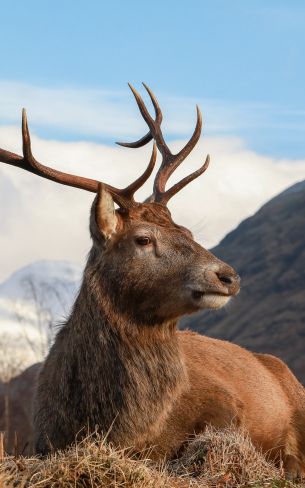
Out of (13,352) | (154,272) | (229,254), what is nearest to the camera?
(154,272)

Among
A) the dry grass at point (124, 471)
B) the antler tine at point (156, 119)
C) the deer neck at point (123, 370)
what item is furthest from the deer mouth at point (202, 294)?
the antler tine at point (156, 119)

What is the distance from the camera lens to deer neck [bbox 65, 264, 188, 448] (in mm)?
8492

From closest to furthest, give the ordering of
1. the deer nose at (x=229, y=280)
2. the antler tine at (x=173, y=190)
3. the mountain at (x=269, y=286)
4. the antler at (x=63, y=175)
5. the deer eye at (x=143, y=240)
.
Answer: the deer nose at (x=229, y=280) → the deer eye at (x=143, y=240) → the antler at (x=63, y=175) → the antler tine at (x=173, y=190) → the mountain at (x=269, y=286)

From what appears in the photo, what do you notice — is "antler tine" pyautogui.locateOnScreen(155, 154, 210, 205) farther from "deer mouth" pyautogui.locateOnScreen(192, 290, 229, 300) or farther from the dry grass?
the dry grass

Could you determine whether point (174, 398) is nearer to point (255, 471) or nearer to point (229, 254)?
point (255, 471)

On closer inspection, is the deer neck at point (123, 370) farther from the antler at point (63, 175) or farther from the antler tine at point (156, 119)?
the antler tine at point (156, 119)

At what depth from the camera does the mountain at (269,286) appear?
41.1 meters

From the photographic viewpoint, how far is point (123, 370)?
8.59 m

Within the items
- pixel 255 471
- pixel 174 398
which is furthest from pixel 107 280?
pixel 255 471

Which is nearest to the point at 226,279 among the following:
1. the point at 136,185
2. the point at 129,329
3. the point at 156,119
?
the point at 129,329

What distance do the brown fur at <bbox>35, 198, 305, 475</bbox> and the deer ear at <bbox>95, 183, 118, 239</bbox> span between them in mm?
35

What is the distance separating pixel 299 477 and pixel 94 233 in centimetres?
276

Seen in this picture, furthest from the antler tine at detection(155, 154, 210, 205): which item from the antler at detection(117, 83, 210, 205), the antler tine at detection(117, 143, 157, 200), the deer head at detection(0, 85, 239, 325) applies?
the deer head at detection(0, 85, 239, 325)

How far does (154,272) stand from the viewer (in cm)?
859
